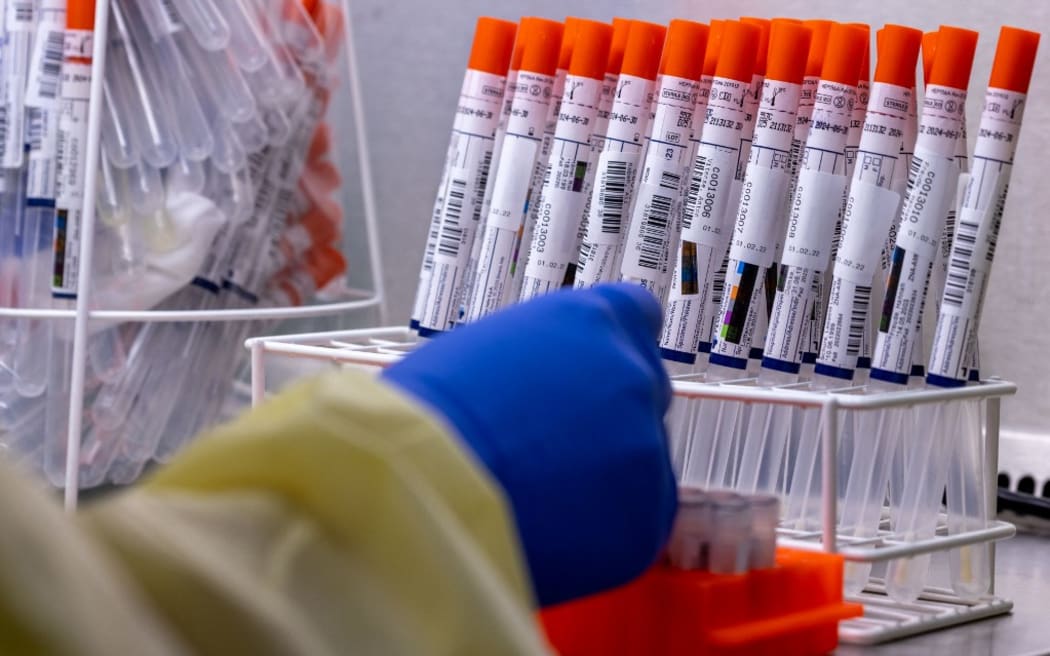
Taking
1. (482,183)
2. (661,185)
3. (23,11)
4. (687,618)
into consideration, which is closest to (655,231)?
(661,185)

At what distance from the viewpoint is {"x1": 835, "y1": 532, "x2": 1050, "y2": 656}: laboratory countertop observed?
0.64m

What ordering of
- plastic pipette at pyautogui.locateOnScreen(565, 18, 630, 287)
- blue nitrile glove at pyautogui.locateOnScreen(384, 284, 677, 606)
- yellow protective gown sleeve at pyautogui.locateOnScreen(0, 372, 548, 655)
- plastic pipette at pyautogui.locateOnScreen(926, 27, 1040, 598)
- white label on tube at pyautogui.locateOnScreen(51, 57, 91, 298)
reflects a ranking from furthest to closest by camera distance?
white label on tube at pyautogui.locateOnScreen(51, 57, 91, 298) < plastic pipette at pyautogui.locateOnScreen(565, 18, 630, 287) < plastic pipette at pyautogui.locateOnScreen(926, 27, 1040, 598) < blue nitrile glove at pyautogui.locateOnScreen(384, 284, 677, 606) < yellow protective gown sleeve at pyautogui.locateOnScreen(0, 372, 548, 655)

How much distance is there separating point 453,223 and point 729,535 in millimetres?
331

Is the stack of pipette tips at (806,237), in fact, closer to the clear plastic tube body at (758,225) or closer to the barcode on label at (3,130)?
the clear plastic tube body at (758,225)

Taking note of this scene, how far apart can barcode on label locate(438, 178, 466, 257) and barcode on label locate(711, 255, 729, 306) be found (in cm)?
18

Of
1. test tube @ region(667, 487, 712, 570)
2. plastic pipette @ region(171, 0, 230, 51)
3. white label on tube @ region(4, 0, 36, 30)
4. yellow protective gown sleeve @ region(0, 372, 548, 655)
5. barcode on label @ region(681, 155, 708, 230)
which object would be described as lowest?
test tube @ region(667, 487, 712, 570)

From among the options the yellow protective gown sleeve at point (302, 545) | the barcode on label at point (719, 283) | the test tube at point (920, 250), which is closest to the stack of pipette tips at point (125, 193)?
the barcode on label at point (719, 283)

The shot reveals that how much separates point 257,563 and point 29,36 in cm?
75

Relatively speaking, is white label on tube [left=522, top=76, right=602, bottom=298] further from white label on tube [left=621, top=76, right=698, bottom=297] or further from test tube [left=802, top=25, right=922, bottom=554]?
test tube [left=802, top=25, right=922, bottom=554]

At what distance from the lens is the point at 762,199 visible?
72 cm

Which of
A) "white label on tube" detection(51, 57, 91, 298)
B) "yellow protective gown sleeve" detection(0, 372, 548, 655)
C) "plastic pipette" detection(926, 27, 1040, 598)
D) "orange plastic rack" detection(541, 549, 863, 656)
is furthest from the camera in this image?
"white label on tube" detection(51, 57, 91, 298)

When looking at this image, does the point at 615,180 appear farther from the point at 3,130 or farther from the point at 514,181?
the point at 3,130

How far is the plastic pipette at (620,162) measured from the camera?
0.76 meters

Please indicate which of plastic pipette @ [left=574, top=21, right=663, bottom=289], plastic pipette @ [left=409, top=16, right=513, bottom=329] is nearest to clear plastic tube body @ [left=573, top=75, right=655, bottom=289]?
plastic pipette @ [left=574, top=21, right=663, bottom=289]
